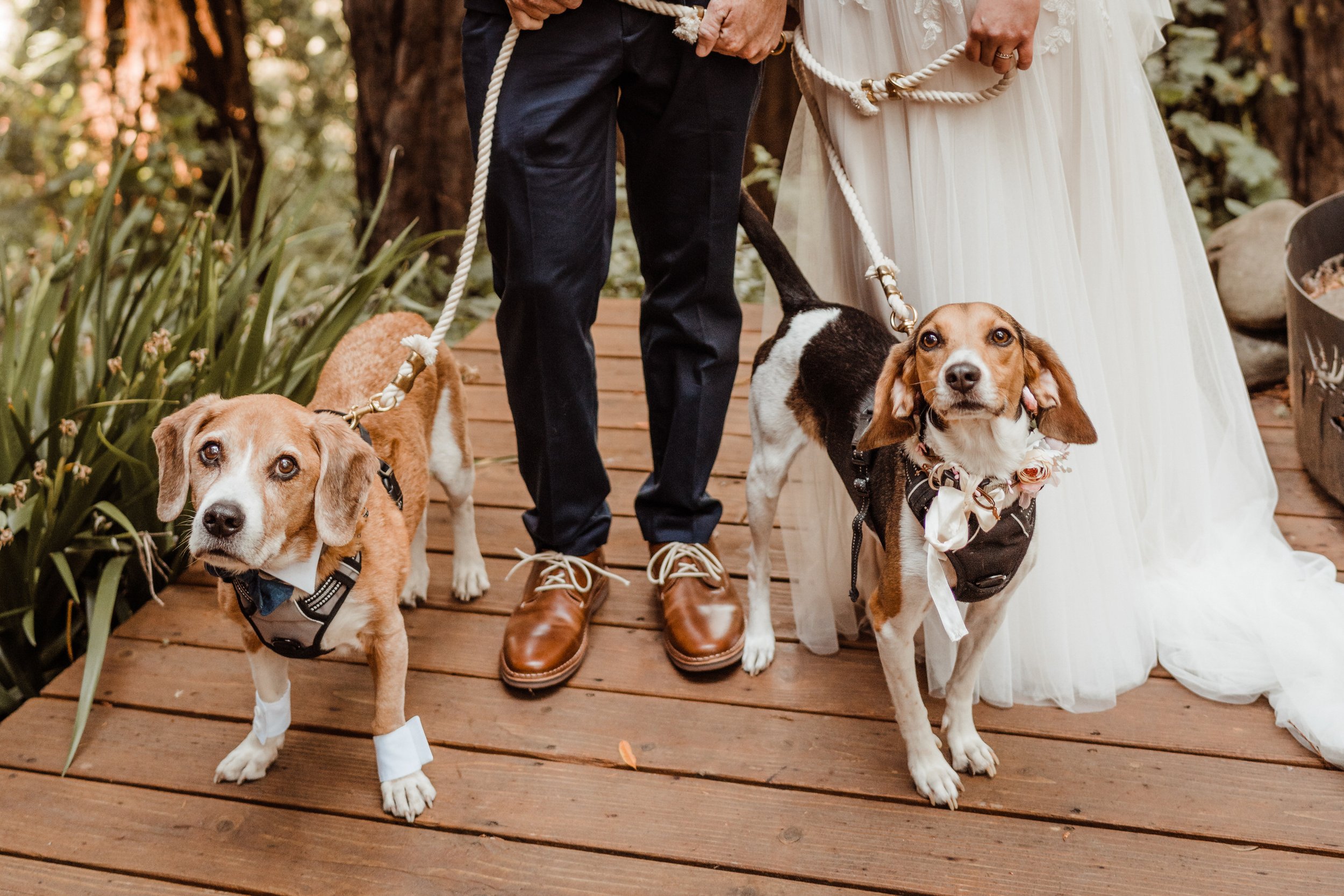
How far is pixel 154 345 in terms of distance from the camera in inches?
104

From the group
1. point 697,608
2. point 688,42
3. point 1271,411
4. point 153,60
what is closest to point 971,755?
point 697,608

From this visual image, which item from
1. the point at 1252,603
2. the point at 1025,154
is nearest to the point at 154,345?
the point at 1025,154

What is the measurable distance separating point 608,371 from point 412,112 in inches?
71.8

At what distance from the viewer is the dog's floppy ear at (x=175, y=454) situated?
196 cm

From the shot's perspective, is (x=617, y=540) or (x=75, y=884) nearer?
(x=75, y=884)

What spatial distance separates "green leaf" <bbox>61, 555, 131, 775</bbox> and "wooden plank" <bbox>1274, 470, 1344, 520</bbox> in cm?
335

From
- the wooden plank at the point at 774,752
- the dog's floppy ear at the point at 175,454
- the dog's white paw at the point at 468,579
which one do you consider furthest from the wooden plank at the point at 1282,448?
the dog's floppy ear at the point at 175,454

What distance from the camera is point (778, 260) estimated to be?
2.50m

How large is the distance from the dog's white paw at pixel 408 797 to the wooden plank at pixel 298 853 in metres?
0.03

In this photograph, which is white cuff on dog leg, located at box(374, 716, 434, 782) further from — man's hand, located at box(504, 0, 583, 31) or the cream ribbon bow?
man's hand, located at box(504, 0, 583, 31)

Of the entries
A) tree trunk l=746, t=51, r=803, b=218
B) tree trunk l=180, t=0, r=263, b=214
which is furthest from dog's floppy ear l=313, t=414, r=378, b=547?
tree trunk l=180, t=0, r=263, b=214

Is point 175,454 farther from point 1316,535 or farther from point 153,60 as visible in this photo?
point 153,60

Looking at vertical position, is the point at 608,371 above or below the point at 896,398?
below

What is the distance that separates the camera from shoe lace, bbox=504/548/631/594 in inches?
105
